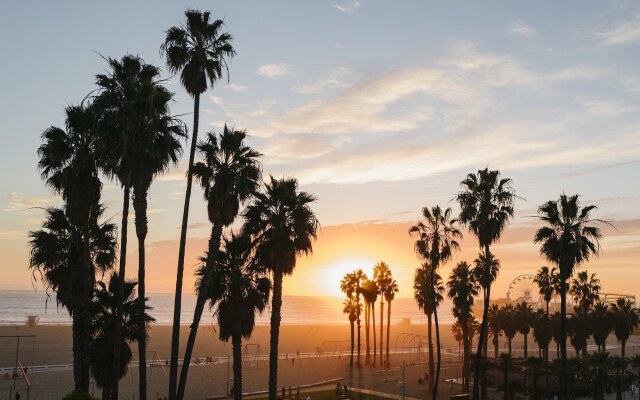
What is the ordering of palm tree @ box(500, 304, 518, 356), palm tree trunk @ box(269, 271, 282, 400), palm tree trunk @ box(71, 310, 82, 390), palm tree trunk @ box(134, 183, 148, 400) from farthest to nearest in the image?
palm tree @ box(500, 304, 518, 356) → palm tree trunk @ box(269, 271, 282, 400) → palm tree trunk @ box(71, 310, 82, 390) → palm tree trunk @ box(134, 183, 148, 400)

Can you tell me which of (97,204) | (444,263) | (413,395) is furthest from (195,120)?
(413,395)

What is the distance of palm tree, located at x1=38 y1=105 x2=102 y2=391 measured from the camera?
28156 mm

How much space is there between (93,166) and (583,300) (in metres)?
76.2

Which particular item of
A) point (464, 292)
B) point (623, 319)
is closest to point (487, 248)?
point (464, 292)

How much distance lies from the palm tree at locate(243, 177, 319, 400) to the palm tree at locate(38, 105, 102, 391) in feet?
32.4

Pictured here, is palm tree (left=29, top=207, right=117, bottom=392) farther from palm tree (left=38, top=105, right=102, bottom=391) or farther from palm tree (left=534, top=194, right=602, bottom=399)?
palm tree (left=534, top=194, right=602, bottom=399)

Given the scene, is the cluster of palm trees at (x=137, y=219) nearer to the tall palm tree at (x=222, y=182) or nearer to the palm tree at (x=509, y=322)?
the tall palm tree at (x=222, y=182)

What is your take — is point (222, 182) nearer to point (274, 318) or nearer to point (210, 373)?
point (274, 318)

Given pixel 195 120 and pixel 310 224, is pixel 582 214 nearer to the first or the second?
pixel 310 224

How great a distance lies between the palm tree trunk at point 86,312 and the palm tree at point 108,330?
0.85m

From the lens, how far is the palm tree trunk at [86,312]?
2783 cm

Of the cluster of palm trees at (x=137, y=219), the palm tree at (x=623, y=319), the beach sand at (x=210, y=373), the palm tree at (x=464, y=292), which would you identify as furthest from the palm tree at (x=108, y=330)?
the palm tree at (x=623, y=319)

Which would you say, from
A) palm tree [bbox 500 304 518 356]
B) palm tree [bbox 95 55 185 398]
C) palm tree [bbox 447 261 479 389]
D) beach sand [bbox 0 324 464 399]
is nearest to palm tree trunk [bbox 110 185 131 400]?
palm tree [bbox 95 55 185 398]

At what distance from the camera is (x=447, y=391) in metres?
63.7
